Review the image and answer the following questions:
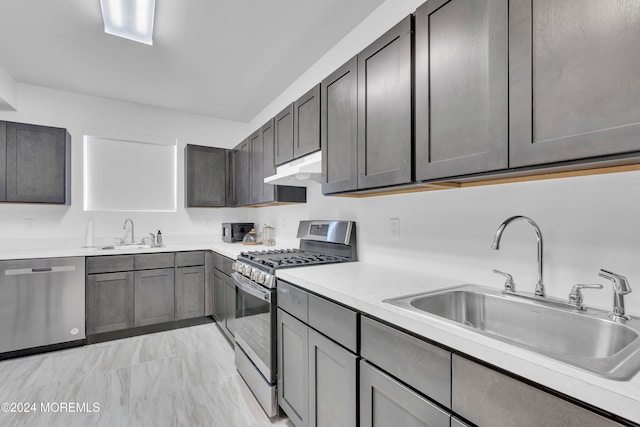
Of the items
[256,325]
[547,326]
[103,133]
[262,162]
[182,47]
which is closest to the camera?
[547,326]

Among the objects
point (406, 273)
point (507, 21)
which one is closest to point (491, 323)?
point (406, 273)

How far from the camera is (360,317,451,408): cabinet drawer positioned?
0.88 metres

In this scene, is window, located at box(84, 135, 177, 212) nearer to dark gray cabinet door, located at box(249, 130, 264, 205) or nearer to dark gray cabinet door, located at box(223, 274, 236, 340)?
dark gray cabinet door, located at box(249, 130, 264, 205)

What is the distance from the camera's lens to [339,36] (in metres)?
2.38

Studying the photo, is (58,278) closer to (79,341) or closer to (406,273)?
(79,341)

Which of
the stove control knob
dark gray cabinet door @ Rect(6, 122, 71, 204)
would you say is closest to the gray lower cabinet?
the stove control knob

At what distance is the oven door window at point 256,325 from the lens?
185 centimetres

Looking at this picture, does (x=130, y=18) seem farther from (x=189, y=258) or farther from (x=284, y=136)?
(x=189, y=258)

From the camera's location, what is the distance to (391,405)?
1042 millimetres

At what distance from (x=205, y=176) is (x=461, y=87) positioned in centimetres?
341

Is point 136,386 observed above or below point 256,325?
below

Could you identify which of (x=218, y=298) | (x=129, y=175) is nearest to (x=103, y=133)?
(x=129, y=175)

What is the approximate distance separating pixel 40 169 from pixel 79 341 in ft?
5.68

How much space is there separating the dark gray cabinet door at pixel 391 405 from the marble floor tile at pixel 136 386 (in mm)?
930
